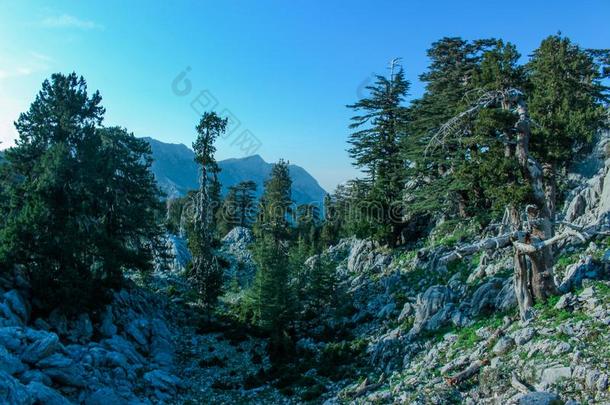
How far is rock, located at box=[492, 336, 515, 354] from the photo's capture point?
43.1 feet

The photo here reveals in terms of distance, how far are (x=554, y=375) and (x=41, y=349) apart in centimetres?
1706

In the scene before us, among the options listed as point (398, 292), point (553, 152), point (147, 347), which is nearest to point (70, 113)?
point (147, 347)

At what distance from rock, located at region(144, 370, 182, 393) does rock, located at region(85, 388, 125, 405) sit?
2.98 m

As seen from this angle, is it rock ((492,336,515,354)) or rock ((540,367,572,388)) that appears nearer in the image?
rock ((540,367,572,388))

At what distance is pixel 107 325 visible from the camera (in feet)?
74.2

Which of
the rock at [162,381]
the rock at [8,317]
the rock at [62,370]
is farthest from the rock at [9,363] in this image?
the rock at [162,381]

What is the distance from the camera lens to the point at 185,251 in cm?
5484

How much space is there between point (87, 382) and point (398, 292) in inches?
720

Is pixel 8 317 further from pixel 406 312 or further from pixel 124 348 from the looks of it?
pixel 406 312

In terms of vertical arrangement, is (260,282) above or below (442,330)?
above

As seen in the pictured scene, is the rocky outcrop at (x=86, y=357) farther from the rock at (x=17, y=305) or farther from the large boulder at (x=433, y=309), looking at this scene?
the large boulder at (x=433, y=309)

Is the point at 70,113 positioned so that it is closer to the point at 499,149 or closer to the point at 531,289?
the point at 499,149

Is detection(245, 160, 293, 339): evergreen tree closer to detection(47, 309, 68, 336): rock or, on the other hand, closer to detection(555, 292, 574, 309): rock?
detection(47, 309, 68, 336): rock

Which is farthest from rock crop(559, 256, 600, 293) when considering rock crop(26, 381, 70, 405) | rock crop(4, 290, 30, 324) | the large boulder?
rock crop(4, 290, 30, 324)
